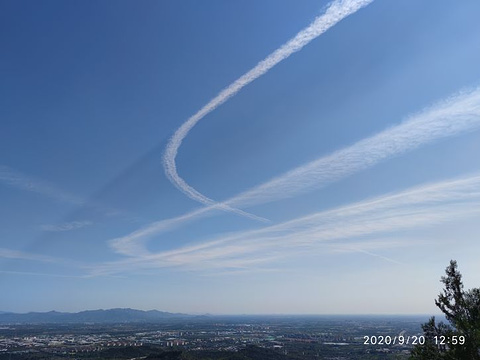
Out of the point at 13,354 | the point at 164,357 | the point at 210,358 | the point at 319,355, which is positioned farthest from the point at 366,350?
the point at 13,354

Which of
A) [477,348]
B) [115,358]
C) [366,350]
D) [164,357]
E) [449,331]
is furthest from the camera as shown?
[366,350]

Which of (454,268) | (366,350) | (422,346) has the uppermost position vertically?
(454,268)

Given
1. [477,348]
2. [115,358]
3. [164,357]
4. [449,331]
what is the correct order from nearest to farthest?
[477,348]
[449,331]
[164,357]
[115,358]

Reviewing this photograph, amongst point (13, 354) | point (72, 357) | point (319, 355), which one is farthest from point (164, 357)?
point (13, 354)

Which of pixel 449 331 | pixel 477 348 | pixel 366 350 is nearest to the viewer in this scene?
pixel 477 348

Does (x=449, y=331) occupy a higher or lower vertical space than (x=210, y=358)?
higher

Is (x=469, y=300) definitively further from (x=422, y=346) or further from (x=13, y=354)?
(x=13, y=354)

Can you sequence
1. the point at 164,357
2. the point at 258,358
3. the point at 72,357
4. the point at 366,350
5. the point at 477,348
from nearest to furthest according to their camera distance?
the point at 477,348
the point at 164,357
the point at 258,358
the point at 72,357
the point at 366,350

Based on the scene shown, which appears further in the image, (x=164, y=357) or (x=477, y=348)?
(x=164, y=357)

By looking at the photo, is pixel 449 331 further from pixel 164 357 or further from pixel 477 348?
pixel 164 357
